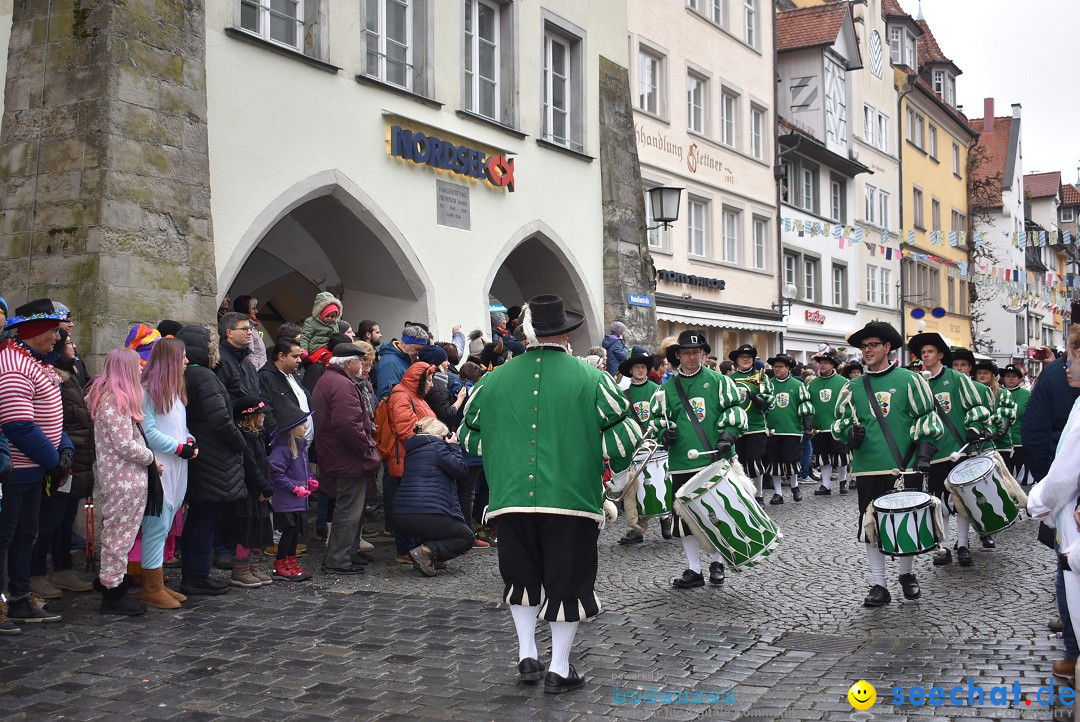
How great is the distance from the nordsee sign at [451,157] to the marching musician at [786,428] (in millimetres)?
4723

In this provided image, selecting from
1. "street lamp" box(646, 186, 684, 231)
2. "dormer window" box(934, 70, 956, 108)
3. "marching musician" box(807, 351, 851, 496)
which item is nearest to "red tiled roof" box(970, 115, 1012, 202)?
"dormer window" box(934, 70, 956, 108)

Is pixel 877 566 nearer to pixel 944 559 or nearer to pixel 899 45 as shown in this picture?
pixel 944 559

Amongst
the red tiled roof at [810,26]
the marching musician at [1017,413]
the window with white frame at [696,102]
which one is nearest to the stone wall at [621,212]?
the window with white frame at [696,102]

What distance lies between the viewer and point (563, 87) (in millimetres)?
17703

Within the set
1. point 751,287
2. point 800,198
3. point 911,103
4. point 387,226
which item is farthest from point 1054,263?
point 387,226

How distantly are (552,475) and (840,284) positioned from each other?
30.5m

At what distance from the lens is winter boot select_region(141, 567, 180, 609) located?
293 inches

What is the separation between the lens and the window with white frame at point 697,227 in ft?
81.1

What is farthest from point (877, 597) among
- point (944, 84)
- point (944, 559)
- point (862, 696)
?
point (944, 84)

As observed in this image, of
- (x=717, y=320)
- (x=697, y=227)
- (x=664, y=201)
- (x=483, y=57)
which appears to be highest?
(x=483, y=57)

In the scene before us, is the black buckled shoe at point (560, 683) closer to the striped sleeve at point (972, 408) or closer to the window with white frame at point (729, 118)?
the striped sleeve at point (972, 408)

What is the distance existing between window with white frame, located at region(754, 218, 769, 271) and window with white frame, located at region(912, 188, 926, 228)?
15.0 m

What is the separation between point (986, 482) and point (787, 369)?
6.83 metres

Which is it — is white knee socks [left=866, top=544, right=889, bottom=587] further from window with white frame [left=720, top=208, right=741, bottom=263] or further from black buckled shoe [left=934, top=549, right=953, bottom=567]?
window with white frame [left=720, top=208, right=741, bottom=263]
